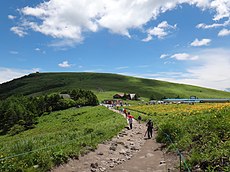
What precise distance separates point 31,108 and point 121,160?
94332 mm

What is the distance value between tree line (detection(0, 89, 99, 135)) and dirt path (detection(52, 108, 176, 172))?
220ft

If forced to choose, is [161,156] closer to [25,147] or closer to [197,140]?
[197,140]

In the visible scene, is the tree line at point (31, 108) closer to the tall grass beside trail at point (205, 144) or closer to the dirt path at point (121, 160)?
the dirt path at point (121, 160)

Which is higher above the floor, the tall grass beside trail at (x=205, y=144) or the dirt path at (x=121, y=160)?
the tall grass beside trail at (x=205, y=144)

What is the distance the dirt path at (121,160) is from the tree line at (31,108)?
220ft

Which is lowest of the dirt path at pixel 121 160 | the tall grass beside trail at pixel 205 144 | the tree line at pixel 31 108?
the tree line at pixel 31 108

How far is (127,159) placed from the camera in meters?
17.6

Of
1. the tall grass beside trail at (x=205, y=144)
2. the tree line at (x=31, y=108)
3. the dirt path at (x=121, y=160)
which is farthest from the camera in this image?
the tree line at (x=31, y=108)

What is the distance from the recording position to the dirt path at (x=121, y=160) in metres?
14.7

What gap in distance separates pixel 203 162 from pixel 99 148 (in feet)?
28.5

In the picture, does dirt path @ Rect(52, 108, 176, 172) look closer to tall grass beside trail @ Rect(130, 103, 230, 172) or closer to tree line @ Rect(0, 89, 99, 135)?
tall grass beside trail @ Rect(130, 103, 230, 172)

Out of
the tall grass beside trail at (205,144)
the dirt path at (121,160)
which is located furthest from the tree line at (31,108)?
the tall grass beside trail at (205,144)

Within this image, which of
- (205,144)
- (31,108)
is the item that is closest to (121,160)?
(205,144)

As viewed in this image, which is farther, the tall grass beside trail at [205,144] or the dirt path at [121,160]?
the dirt path at [121,160]
